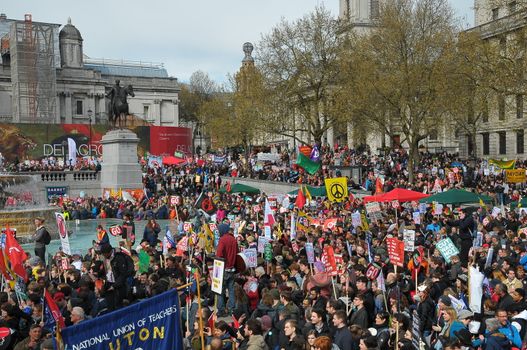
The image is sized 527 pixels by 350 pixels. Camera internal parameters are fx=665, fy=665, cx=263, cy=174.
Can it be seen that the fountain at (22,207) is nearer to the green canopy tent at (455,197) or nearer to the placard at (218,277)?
the green canopy tent at (455,197)

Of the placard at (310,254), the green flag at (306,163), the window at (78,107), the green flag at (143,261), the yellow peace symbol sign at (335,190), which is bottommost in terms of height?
the green flag at (143,261)

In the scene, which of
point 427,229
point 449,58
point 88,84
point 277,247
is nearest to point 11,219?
point 277,247

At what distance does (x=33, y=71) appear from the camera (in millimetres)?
75562

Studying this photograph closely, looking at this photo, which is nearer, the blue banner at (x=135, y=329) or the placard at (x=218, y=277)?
the blue banner at (x=135, y=329)

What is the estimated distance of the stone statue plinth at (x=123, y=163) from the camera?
3816 cm

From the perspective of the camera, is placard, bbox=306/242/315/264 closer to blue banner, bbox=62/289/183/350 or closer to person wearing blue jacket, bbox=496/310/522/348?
person wearing blue jacket, bbox=496/310/522/348

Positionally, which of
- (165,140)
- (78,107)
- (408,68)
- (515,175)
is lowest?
(515,175)

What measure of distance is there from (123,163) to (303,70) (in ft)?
54.4

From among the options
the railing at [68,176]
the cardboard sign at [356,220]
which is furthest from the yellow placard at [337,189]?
the railing at [68,176]

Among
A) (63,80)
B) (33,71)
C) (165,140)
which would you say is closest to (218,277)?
(165,140)

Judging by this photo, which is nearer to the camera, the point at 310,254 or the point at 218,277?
the point at 218,277

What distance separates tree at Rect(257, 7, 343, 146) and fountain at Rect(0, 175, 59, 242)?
2382cm

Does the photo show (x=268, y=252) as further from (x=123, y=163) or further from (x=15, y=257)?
(x=123, y=163)

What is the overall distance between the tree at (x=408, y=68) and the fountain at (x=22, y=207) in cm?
2005
